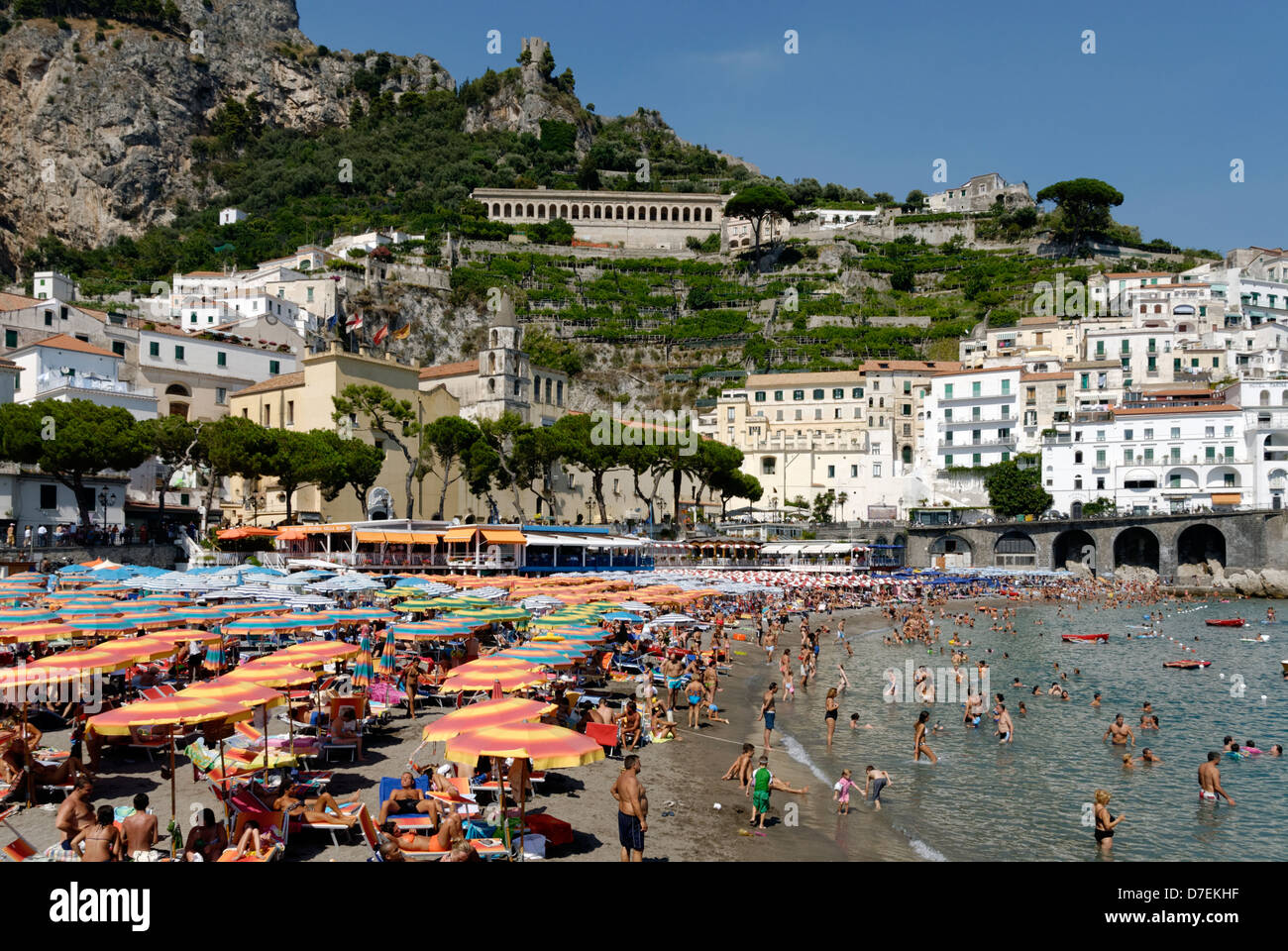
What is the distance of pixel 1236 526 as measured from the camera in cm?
5866

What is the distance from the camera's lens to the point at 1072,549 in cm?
6588

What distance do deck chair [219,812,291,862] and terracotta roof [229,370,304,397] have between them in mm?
50892

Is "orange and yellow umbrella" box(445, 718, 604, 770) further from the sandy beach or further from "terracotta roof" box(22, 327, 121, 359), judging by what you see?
"terracotta roof" box(22, 327, 121, 359)

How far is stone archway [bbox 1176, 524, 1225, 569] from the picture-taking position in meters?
60.9

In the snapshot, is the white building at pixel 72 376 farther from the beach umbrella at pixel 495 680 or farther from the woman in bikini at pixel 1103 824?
the woman in bikini at pixel 1103 824

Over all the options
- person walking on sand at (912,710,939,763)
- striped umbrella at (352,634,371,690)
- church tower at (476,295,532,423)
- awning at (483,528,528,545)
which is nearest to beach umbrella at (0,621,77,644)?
striped umbrella at (352,634,371,690)

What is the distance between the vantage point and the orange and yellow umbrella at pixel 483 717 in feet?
32.3

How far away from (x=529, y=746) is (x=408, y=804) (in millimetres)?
2125

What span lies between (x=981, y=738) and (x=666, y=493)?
56.0 meters

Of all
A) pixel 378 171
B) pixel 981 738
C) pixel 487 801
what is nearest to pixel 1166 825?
pixel 981 738

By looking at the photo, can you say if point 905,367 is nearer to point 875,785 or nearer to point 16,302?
point 16,302

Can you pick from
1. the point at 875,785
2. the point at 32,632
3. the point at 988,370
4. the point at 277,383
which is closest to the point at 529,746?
the point at 875,785

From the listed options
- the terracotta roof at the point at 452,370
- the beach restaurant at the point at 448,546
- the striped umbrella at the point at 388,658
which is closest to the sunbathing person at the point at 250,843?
the striped umbrella at the point at 388,658
